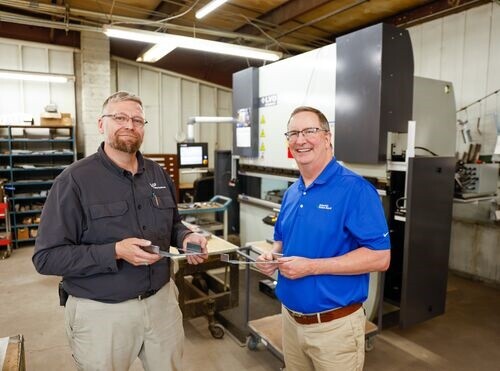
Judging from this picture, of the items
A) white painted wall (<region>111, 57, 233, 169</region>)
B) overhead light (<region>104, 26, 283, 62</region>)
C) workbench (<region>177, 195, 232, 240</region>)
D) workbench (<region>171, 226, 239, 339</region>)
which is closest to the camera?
workbench (<region>171, 226, 239, 339</region>)

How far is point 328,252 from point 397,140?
1.67 meters

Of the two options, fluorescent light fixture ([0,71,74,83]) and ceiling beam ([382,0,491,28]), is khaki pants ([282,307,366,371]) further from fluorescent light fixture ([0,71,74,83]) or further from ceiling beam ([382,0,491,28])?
fluorescent light fixture ([0,71,74,83])

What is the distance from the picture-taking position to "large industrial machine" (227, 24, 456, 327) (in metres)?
2.64

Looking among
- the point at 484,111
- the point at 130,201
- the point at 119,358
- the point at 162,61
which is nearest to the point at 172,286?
the point at 119,358

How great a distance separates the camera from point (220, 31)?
18.7 ft

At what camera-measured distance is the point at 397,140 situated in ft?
9.19

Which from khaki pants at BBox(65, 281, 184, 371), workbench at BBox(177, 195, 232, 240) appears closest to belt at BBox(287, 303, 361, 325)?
khaki pants at BBox(65, 281, 184, 371)

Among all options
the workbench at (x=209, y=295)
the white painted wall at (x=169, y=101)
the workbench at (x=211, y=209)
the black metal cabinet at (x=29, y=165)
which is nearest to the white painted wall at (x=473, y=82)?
the workbench at (x=211, y=209)

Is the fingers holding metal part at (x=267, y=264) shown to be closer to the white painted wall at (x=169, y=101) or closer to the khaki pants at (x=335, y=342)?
the khaki pants at (x=335, y=342)

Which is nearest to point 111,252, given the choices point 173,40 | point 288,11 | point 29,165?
point 173,40

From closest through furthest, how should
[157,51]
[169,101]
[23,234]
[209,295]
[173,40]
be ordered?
[209,295], [173,40], [157,51], [23,234], [169,101]

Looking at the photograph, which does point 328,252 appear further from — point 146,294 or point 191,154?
point 191,154

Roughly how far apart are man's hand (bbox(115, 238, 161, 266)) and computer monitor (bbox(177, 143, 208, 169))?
3734 mm

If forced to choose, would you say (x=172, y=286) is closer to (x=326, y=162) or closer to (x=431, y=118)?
(x=326, y=162)
